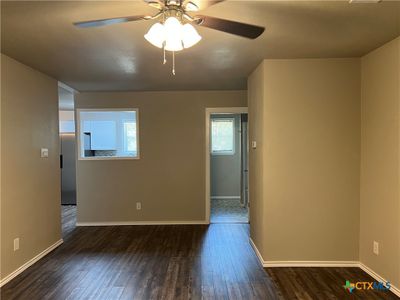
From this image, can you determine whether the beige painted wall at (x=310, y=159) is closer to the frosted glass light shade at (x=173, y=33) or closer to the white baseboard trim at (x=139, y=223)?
the frosted glass light shade at (x=173, y=33)

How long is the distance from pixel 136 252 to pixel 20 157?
1.79 m

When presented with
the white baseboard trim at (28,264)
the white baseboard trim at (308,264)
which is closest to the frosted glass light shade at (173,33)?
the white baseboard trim at (308,264)

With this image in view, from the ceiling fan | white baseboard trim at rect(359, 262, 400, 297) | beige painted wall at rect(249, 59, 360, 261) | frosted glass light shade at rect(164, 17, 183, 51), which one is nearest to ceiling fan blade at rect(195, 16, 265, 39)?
the ceiling fan

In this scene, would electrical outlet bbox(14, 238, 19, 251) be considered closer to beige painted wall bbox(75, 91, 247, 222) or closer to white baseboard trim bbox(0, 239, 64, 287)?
white baseboard trim bbox(0, 239, 64, 287)

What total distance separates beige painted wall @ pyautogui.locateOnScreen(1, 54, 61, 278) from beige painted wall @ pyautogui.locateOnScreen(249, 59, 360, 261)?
8.96 feet

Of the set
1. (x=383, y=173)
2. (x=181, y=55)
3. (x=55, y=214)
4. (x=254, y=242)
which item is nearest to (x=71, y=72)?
(x=181, y=55)

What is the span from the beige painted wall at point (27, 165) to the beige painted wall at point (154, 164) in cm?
90

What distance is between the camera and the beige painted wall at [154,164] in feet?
14.8

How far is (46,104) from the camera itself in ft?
11.1

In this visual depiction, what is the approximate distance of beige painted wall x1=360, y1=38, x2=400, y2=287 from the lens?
235cm

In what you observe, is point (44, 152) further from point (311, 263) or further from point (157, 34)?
point (311, 263)

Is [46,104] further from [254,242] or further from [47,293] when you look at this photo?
[254,242]

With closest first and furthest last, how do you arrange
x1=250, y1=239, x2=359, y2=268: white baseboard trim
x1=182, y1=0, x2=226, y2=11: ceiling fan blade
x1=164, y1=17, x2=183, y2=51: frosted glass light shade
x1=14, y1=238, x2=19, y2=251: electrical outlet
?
x1=182, y1=0, x2=226, y2=11: ceiling fan blade → x1=164, y1=17, x2=183, y2=51: frosted glass light shade → x1=14, y1=238, x2=19, y2=251: electrical outlet → x1=250, y1=239, x2=359, y2=268: white baseboard trim

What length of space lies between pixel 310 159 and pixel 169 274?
2008mm
